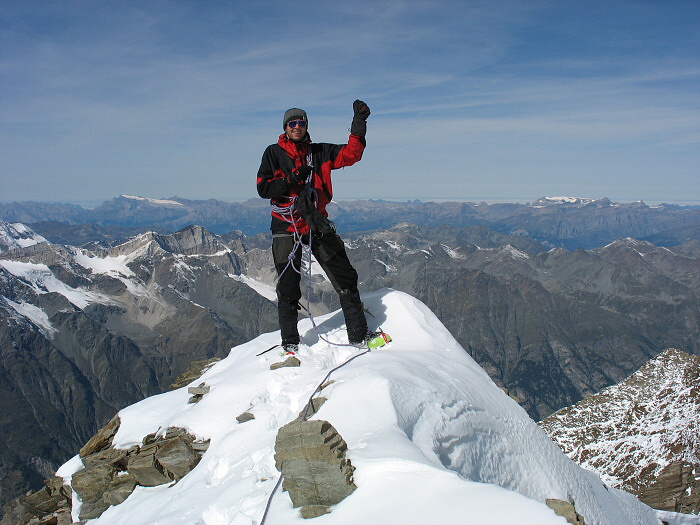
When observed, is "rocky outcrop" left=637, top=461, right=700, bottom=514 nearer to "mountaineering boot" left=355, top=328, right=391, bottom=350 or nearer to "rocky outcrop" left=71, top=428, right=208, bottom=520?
"mountaineering boot" left=355, top=328, right=391, bottom=350

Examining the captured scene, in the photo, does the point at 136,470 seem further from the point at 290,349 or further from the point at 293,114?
the point at 293,114

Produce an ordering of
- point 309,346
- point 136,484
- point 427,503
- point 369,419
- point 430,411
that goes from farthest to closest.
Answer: point 309,346 < point 136,484 < point 430,411 < point 369,419 < point 427,503

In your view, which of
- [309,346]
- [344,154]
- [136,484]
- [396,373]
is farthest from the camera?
[309,346]

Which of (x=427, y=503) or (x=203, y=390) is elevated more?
(x=427, y=503)

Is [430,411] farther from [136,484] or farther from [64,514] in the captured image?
[64,514]

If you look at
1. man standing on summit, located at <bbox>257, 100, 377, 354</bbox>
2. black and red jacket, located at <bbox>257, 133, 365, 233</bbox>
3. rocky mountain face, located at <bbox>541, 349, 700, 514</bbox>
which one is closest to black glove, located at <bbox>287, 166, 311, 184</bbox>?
man standing on summit, located at <bbox>257, 100, 377, 354</bbox>

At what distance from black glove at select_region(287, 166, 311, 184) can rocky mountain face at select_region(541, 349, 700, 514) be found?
1529 inches

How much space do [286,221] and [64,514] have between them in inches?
364

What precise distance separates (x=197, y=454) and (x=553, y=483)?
319 inches

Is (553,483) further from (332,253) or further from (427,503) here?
(332,253)

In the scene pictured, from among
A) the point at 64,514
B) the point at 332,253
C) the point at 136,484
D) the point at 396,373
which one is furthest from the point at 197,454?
the point at 332,253

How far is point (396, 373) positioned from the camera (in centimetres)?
985

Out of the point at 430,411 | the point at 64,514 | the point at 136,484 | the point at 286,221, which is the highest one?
the point at 286,221

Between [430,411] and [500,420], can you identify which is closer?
[430,411]
